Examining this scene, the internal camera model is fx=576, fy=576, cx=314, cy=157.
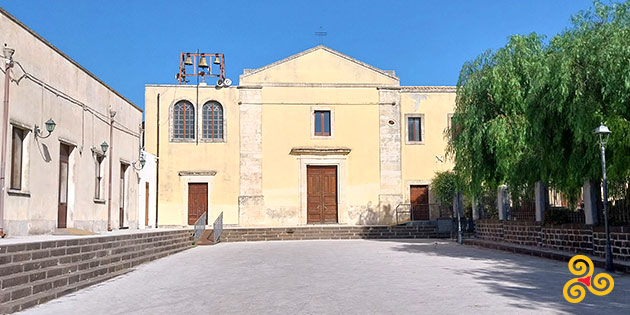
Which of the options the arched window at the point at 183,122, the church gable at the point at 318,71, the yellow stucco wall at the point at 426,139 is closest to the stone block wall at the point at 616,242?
the yellow stucco wall at the point at 426,139

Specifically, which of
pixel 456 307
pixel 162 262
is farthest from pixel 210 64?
pixel 456 307

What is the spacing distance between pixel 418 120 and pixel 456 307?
2010 centimetres

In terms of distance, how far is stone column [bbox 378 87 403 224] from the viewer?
25.5 metres

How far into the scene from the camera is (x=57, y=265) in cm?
871

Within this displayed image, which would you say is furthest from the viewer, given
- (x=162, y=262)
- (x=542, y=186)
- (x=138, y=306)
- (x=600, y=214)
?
(x=542, y=186)

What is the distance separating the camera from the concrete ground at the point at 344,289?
6.73m

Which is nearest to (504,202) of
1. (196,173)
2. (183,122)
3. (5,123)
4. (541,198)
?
(541,198)

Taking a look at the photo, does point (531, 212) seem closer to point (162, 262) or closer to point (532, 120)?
point (532, 120)

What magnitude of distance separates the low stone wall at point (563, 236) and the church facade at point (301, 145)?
7.97 meters

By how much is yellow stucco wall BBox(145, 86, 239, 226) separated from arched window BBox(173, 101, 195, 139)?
241 mm

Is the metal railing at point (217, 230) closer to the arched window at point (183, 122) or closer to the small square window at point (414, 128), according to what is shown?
the arched window at point (183, 122)

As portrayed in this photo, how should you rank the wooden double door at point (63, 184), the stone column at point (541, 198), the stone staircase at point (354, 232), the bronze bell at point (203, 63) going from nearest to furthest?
the wooden double door at point (63, 184) < the stone column at point (541, 198) < the stone staircase at point (354, 232) < the bronze bell at point (203, 63)

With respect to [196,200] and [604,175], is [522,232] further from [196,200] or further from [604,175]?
[196,200]

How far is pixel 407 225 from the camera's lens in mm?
23688
